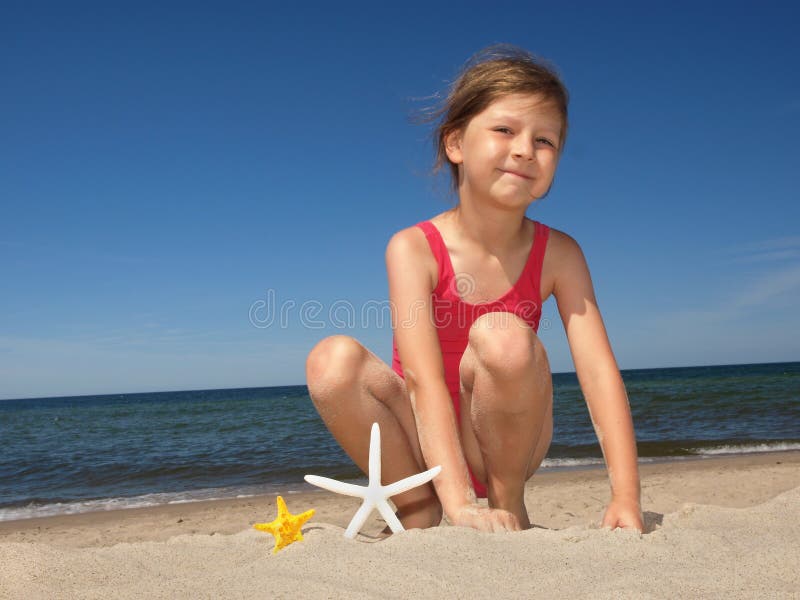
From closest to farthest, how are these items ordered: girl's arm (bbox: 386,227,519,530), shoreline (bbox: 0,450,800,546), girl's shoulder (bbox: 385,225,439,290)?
girl's arm (bbox: 386,227,519,530) → girl's shoulder (bbox: 385,225,439,290) → shoreline (bbox: 0,450,800,546)

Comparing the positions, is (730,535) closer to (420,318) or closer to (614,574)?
(614,574)

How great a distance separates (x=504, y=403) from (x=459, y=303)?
0.48 m

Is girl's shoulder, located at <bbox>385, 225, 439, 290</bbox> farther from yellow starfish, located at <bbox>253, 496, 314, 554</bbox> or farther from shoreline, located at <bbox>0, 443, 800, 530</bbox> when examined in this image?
shoreline, located at <bbox>0, 443, 800, 530</bbox>

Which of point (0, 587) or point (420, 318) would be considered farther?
point (420, 318)

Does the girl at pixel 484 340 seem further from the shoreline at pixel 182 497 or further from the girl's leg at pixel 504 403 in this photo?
the shoreline at pixel 182 497

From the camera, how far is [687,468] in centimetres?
700

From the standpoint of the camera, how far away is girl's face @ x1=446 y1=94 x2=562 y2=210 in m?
2.23

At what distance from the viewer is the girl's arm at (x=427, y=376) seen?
198 centimetres

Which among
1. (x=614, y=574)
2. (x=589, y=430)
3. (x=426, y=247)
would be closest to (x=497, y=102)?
(x=426, y=247)

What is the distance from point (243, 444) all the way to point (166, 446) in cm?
179

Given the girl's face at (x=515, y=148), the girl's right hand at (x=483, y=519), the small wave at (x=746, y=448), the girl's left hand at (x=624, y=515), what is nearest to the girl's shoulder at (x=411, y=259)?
the girl's face at (x=515, y=148)

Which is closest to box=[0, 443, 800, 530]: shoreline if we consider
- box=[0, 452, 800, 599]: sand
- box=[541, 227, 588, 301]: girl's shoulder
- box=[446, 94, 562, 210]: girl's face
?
box=[0, 452, 800, 599]: sand

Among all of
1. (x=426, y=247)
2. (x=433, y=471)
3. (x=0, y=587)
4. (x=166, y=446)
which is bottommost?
(x=166, y=446)

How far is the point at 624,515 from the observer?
1975mm
